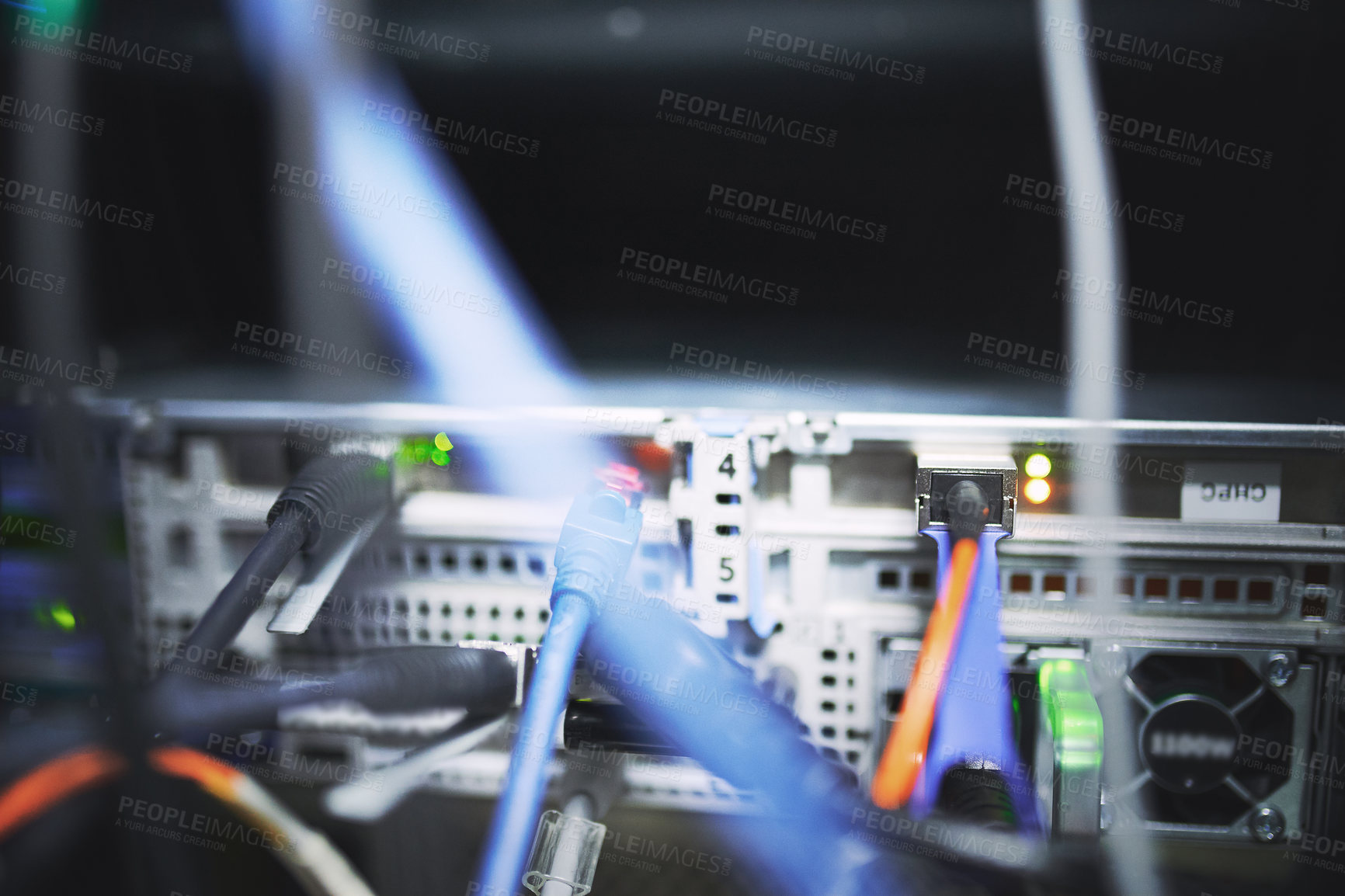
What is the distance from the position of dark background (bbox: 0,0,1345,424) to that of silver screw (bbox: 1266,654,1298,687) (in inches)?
7.4

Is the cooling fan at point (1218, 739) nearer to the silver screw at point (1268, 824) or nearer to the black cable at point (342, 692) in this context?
the silver screw at point (1268, 824)

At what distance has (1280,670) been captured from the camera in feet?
2.02

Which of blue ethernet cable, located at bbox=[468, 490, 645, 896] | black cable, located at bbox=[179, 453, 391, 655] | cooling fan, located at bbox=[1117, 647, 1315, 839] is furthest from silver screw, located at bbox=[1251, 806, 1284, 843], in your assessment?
black cable, located at bbox=[179, 453, 391, 655]

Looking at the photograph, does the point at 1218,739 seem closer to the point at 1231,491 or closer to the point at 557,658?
the point at 1231,491

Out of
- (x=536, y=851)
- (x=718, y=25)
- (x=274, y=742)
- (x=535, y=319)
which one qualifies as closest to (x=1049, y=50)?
(x=718, y=25)

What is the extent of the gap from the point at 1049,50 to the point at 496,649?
2.19 ft

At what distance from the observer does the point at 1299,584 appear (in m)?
0.61

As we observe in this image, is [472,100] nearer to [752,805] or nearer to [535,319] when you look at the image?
[535,319]

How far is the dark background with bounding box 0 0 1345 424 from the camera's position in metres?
0.68

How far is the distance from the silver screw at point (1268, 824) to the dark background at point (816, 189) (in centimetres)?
31

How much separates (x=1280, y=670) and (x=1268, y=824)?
13 cm

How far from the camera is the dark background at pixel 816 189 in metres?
0.68

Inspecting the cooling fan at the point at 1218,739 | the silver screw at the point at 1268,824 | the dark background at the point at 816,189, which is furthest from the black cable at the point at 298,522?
the silver screw at the point at 1268,824

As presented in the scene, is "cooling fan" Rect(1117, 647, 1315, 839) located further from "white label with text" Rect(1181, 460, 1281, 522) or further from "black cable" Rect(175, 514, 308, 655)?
"black cable" Rect(175, 514, 308, 655)
